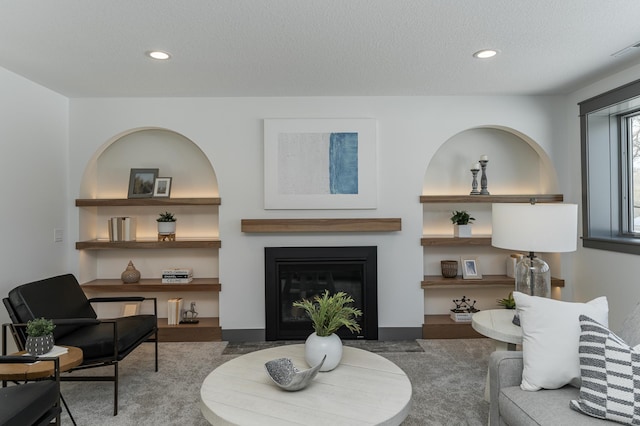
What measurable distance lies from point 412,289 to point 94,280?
333cm

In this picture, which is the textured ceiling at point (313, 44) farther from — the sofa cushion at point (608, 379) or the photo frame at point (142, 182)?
the sofa cushion at point (608, 379)

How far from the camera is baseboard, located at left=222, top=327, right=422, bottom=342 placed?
3.97 metres

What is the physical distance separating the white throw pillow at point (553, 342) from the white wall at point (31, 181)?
365 cm

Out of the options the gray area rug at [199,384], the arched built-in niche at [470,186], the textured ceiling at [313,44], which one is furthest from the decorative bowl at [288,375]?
the arched built-in niche at [470,186]

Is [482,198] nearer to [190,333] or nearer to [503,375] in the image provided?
[503,375]

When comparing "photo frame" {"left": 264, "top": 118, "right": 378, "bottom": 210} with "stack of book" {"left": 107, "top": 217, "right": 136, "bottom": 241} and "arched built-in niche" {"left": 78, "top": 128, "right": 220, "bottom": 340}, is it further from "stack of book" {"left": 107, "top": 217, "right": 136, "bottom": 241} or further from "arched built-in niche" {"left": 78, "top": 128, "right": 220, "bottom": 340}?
"stack of book" {"left": 107, "top": 217, "right": 136, "bottom": 241}

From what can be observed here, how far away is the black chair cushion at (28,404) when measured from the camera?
1714 millimetres

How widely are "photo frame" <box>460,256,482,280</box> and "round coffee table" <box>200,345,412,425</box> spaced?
7.36 ft

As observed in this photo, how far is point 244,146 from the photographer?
13.1 ft

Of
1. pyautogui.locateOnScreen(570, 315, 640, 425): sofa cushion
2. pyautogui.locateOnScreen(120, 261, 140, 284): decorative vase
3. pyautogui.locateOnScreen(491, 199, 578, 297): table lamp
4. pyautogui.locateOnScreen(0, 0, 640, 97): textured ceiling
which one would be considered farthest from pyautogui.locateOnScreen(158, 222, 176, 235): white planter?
pyautogui.locateOnScreen(570, 315, 640, 425): sofa cushion

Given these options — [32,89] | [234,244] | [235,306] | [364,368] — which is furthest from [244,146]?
[364,368]

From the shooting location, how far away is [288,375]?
6.31ft

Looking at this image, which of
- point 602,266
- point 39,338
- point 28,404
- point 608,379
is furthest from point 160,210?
point 602,266

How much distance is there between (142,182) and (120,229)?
20.8 inches
